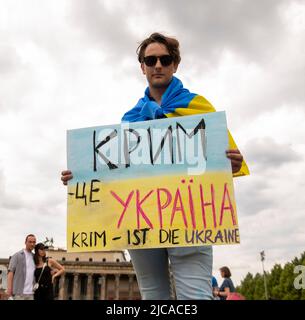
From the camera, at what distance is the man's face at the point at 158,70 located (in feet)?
12.0

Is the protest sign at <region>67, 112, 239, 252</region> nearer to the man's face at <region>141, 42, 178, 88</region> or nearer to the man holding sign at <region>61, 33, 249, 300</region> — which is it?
the man holding sign at <region>61, 33, 249, 300</region>

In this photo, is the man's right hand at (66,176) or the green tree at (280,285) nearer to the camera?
the man's right hand at (66,176)

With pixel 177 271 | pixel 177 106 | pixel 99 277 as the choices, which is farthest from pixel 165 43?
pixel 99 277

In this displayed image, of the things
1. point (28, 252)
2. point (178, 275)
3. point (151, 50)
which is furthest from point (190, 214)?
point (28, 252)

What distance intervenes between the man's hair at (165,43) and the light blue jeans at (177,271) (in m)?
1.53

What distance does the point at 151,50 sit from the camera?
12.1 feet

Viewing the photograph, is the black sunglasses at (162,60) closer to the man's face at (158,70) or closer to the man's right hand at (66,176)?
the man's face at (158,70)

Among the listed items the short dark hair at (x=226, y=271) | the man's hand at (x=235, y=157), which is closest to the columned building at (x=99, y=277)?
the short dark hair at (x=226, y=271)

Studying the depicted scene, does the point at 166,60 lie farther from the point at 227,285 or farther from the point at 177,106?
the point at 227,285

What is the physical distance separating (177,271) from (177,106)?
1.24 metres

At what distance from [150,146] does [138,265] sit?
2.95ft

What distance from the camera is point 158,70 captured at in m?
3.65

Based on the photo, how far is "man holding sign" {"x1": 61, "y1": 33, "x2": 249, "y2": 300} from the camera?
10.8 feet
